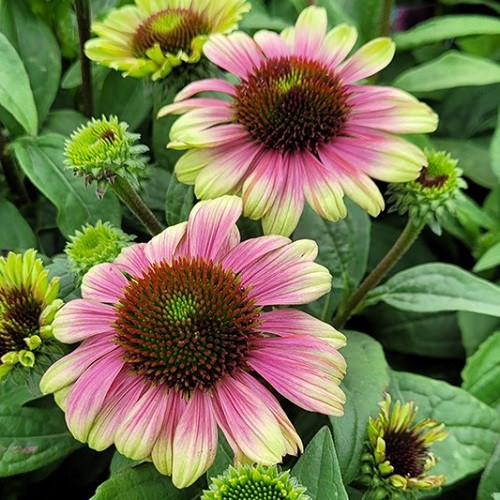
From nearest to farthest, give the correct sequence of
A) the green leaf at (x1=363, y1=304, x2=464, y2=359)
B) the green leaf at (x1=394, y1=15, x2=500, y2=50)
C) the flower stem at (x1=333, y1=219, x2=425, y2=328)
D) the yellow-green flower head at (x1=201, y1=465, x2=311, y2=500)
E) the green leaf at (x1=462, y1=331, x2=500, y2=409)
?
the yellow-green flower head at (x1=201, y1=465, x2=311, y2=500)
the flower stem at (x1=333, y1=219, x2=425, y2=328)
the green leaf at (x1=462, y1=331, x2=500, y2=409)
the green leaf at (x1=363, y1=304, x2=464, y2=359)
the green leaf at (x1=394, y1=15, x2=500, y2=50)

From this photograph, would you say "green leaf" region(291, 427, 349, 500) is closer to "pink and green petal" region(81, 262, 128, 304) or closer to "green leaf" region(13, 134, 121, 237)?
"pink and green petal" region(81, 262, 128, 304)

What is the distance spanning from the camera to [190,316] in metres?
0.53

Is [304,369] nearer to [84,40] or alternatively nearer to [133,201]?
[133,201]

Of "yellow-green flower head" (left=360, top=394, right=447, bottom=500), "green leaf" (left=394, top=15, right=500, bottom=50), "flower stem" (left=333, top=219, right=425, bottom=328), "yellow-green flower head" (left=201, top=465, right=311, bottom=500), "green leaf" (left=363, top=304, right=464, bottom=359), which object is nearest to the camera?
"yellow-green flower head" (left=201, top=465, right=311, bottom=500)

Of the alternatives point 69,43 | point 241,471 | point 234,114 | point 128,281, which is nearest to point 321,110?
point 234,114

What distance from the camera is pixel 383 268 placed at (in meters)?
0.73

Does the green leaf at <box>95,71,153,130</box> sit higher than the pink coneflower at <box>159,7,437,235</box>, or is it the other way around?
the pink coneflower at <box>159,7,437,235</box>

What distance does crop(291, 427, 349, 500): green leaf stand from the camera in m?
0.51

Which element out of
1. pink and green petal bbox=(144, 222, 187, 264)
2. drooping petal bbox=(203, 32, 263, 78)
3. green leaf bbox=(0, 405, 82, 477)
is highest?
drooping petal bbox=(203, 32, 263, 78)

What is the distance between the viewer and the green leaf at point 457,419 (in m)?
0.70

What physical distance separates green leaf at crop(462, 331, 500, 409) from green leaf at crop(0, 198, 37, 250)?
0.53 m

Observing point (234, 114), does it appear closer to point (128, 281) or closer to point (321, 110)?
point (321, 110)

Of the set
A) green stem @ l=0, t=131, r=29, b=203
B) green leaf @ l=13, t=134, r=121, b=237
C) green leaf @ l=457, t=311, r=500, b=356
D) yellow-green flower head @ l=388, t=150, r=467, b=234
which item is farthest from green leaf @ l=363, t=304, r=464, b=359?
green stem @ l=0, t=131, r=29, b=203

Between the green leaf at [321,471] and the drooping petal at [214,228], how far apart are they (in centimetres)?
17
